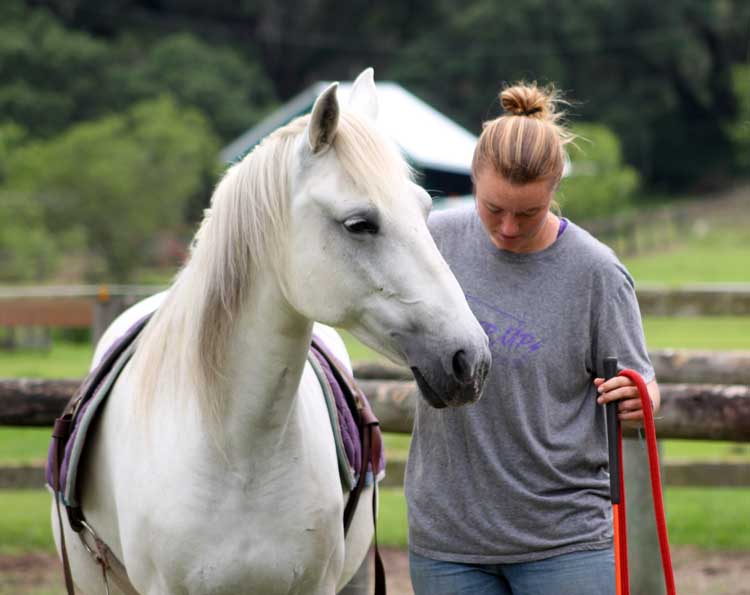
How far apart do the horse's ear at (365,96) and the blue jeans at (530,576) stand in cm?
115

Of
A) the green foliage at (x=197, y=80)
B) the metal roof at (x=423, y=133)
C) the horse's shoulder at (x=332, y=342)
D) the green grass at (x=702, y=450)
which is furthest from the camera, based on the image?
the green foliage at (x=197, y=80)

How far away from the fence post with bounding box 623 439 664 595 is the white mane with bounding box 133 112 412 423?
2.23 m

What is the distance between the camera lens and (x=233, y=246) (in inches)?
108

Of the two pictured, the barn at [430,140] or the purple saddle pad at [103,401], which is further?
the barn at [430,140]

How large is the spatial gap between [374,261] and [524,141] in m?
0.51

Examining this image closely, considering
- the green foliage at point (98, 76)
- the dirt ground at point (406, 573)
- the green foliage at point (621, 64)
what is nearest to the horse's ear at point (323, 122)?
the dirt ground at point (406, 573)

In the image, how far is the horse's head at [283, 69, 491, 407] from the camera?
246 centimetres

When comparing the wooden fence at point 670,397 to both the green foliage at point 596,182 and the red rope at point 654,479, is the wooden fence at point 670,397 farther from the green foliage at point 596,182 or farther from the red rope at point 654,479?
the green foliage at point 596,182

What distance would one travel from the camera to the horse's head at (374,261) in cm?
246

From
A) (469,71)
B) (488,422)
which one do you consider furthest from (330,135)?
(469,71)

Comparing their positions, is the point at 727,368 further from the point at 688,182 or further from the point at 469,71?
the point at 688,182

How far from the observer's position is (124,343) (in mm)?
3400

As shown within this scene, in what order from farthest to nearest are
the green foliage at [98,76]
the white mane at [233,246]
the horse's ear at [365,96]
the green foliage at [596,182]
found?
the green foliage at [98,76]
the green foliage at [596,182]
the horse's ear at [365,96]
the white mane at [233,246]

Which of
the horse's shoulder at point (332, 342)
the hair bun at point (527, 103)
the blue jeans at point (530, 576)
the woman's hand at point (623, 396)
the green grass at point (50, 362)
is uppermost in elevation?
the hair bun at point (527, 103)
